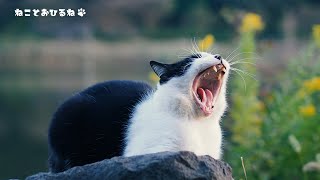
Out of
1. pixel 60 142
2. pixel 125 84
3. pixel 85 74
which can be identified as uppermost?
pixel 125 84

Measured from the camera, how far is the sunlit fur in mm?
2484

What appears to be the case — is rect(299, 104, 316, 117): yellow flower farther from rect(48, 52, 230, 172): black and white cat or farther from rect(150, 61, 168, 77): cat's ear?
rect(150, 61, 168, 77): cat's ear

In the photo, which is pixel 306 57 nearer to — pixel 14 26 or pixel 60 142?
pixel 60 142

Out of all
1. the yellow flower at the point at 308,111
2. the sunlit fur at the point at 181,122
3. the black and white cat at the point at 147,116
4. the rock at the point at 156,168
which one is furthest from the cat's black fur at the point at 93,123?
the yellow flower at the point at 308,111

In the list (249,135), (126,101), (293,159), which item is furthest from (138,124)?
(249,135)

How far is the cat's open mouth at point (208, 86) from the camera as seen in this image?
2.46 m

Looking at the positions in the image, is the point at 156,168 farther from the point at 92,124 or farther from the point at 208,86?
the point at 92,124

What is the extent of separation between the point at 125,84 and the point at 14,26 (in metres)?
11.0

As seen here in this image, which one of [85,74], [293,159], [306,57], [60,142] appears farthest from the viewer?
[85,74]

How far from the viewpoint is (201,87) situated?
8.18 ft

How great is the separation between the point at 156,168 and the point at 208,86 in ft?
1.50

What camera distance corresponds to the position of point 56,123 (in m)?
2.86

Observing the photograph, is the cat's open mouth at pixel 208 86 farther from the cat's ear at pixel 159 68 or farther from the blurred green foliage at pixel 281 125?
the blurred green foliage at pixel 281 125

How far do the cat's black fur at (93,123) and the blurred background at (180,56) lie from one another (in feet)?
0.78
